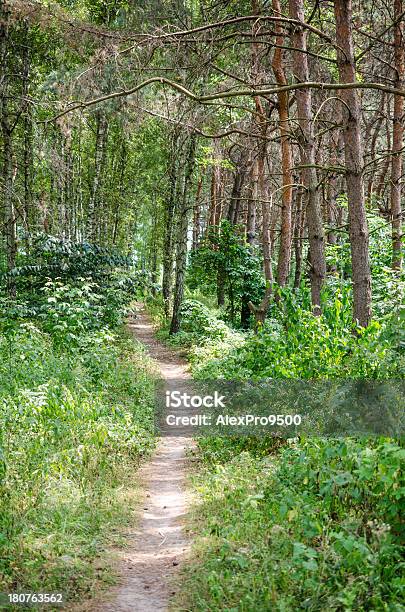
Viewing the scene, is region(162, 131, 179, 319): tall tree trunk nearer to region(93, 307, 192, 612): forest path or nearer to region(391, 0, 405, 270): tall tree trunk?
region(391, 0, 405, 270): tall tree trunk

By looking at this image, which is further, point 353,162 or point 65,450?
point 353,162

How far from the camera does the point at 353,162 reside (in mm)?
7582

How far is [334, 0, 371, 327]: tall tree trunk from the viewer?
7570 millimetres

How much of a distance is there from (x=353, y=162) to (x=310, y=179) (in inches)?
91.7

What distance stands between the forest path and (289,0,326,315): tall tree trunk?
11.3 feet

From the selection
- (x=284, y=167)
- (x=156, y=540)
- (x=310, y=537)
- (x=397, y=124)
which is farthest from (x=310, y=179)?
(x=310, y=537)

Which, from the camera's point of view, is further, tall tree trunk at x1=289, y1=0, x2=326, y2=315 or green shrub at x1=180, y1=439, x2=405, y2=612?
tall tree trunk at x1=289, y1=0, x2=326, y2=315

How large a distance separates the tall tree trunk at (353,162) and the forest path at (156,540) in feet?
10.7

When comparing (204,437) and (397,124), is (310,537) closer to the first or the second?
(204,437)

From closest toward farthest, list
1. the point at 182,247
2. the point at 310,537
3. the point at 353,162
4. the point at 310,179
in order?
the point at 310,537 → the point at 353,162 → the point at 310,179 → the point at 182,247

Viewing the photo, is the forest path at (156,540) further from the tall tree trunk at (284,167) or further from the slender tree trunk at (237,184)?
the slender tree trunk at (237,184)

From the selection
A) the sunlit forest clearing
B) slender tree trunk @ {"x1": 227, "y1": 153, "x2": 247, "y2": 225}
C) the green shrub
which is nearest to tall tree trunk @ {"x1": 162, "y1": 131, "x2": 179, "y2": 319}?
slender tree trunk @ {"x1": 227, "y1": 153, "x2": 247, "y2": 225}

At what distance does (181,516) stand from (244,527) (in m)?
1.41

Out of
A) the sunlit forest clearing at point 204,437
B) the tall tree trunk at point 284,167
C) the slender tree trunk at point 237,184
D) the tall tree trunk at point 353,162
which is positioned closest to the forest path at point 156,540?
the sunlit forest clearing at point 204,437
